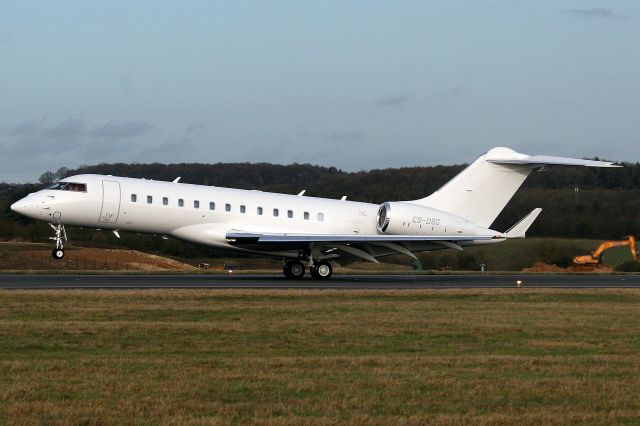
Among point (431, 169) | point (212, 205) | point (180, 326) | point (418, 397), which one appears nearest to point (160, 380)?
point (418, 397)

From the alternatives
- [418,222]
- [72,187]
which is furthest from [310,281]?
[72,187]

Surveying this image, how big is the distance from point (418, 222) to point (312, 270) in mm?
4203

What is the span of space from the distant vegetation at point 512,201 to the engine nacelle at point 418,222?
7525 mm

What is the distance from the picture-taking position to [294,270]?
34.5m

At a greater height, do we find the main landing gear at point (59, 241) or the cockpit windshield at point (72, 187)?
the cockpit windshield at point (72, 187)

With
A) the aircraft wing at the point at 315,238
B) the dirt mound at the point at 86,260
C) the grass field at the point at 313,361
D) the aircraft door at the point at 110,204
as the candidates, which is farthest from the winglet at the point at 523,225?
the dirt mound at the point at 86,260

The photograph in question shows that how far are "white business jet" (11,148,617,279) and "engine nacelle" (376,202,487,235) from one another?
0.12 ft

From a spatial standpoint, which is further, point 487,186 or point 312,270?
point 487,186

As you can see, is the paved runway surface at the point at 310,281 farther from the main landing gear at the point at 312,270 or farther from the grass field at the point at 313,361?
the grass field at the point at 313,361

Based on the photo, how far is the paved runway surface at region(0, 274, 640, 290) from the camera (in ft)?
97.6

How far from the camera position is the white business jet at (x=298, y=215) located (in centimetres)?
3247

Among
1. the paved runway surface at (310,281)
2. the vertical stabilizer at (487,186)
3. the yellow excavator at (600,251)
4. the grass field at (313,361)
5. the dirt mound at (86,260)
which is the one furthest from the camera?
the dirt mound at (86,260)

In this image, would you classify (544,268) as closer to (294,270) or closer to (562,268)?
(562,268)

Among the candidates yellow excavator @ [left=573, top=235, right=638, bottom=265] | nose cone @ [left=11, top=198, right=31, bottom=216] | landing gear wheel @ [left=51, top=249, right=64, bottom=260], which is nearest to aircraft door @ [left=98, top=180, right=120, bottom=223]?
landing gear wheel @ [left=51, top=249, right=64, bottom=260]
